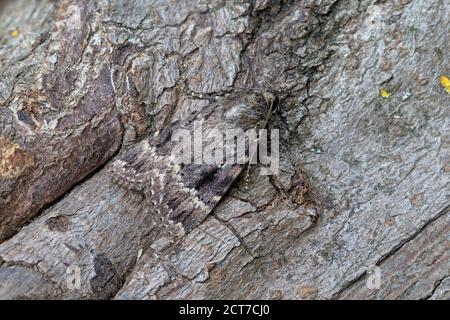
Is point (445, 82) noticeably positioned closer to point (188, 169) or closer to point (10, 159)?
point (188, 169)

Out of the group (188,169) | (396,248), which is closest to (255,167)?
(188,169)

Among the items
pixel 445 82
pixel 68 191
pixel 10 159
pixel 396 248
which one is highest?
pixel 445 82

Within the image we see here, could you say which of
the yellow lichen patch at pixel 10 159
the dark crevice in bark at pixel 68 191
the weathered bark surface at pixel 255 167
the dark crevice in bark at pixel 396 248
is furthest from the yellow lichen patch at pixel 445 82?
the yellow lichen patch at pixel 10 159

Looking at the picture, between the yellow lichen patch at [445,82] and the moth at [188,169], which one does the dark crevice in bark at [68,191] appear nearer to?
the moth at [188,169]

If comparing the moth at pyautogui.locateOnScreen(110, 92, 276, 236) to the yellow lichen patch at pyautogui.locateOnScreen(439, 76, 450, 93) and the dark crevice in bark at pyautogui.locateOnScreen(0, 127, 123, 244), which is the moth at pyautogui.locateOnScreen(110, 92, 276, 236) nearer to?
the dark crevice in bark at pyautogui.locateOnScreen(0, 127, 123, 244)

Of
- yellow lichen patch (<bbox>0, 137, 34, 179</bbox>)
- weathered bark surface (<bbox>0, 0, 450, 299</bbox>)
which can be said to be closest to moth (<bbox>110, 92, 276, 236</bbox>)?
weathered bark surface (<bbox>0, 0, 450, 299</bbox>)

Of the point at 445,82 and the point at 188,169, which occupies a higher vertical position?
the point at 445,82

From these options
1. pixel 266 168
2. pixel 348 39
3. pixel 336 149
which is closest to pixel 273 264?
pixel 266 168

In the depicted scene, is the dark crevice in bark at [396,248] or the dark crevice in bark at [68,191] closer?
the dark crevice in bark at [396,248]
